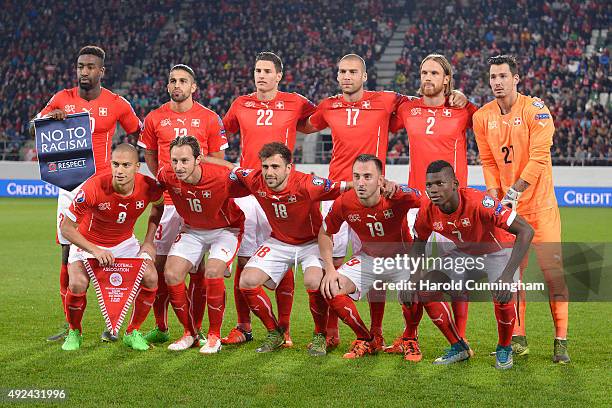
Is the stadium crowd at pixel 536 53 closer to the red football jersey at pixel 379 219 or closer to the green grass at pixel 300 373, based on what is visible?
the green grass at pixel 300 373

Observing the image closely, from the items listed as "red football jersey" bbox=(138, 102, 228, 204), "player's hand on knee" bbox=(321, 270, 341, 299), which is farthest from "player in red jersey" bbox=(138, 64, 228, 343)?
"player's hand on knee" bbox=(321, 270, 341, 299)

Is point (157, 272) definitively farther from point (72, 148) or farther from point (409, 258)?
point (409, 258)

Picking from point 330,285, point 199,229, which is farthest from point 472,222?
point 199,229

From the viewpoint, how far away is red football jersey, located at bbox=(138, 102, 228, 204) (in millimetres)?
7023

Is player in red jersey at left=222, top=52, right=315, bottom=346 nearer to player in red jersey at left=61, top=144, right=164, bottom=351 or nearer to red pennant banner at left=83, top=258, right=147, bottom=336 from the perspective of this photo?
player in red jersey at left=61, top=144, right=164, bottom=351

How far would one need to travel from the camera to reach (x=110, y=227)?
6.61 m

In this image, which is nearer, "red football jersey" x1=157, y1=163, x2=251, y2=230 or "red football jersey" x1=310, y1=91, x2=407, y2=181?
"red football jersey" x1=157, y1=163, x2=251, y2=230

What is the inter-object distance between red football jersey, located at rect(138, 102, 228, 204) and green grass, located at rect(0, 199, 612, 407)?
5.24 feet

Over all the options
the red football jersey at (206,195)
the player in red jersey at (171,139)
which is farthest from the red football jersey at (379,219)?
the player in red jersey at (171,139)

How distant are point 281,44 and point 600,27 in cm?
1157

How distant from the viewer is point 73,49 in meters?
31.6

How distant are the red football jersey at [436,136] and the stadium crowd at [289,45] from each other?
18580 millimetres

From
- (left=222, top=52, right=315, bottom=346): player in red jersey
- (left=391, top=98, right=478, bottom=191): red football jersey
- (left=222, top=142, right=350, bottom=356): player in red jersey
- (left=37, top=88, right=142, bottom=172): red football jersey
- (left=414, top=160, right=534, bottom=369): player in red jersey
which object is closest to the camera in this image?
(left=414, top=160, right=534, bottom=369): player in red jersey

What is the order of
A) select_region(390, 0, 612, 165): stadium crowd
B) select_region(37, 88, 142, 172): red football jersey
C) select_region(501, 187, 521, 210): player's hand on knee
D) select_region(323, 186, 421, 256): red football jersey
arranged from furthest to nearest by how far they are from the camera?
select_region(390, 0, 612, 165): stadium crowd, select_region(37, 88, 142, 172): red football jersey, select_region(323, 186, 421, 256): red football jersey, select_region(501, 187, 521, 210): player's hand on knee
